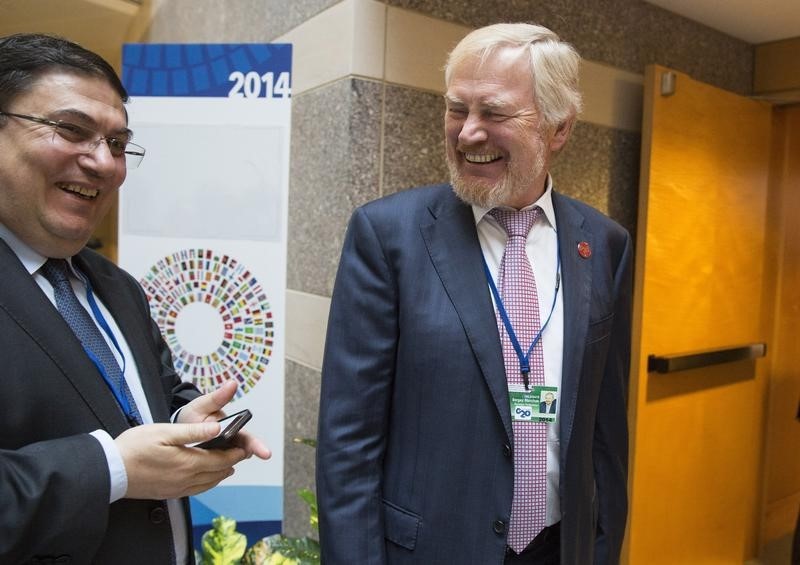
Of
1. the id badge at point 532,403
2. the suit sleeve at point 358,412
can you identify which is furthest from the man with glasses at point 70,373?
the id badge at point 532,403

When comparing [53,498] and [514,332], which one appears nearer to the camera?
[53,498]

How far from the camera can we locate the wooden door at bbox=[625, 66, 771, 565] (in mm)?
2436

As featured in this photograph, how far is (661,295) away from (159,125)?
1.96 m

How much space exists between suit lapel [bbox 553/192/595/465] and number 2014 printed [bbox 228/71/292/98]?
37.8 inches

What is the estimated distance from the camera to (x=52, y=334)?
889 millimetres

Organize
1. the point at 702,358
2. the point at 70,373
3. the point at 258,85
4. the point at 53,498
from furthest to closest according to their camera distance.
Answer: the point at 702,358 < the point at 258,85 < the point at 70,373 < the point at 53,498

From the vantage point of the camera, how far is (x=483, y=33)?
120 centimetres

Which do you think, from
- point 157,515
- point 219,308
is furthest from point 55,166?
point 219,308

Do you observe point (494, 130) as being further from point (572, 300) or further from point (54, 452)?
point (54, 452)

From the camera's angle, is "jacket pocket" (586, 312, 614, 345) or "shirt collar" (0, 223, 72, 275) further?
"jacket pocket" (586, 312, 614, 345)

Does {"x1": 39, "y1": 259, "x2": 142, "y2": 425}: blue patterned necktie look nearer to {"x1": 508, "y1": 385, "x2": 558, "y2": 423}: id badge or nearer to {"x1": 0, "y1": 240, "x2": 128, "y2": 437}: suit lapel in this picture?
{"x1": 0, "y1": 240, "x2": 128, "y2": 437}: suit lapel

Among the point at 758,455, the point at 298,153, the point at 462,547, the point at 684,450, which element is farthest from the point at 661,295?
the point at 462,547

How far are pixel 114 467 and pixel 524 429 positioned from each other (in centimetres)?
71

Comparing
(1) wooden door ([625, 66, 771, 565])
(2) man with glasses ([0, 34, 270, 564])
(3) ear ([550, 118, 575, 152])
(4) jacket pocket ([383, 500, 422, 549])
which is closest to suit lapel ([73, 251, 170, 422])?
(2) man with glasses ([0, 34, 270, 564])
